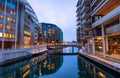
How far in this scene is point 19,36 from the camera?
190ft

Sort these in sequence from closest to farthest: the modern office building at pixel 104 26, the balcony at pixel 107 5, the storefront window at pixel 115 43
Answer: the balcony at pixel 107 5 < the modern office building at pixel 104 26 < the storefront window at pixel 115 43

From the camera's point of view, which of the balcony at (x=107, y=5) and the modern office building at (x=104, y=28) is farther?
the modern office building at (x=104, y=28)

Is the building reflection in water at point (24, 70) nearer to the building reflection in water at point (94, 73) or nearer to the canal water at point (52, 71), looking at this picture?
the canal water at point (52, 71)

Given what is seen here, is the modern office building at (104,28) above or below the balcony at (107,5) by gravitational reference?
below

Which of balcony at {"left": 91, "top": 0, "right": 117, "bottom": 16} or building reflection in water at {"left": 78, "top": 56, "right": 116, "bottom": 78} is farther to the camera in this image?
balcony at {"left": 91, "top": 0, "right": 117, "bottom": 16}

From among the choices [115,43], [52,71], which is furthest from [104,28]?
[52,71]

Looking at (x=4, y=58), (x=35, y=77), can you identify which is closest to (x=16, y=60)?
(x=4, y=58)

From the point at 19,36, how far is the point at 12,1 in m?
15.0

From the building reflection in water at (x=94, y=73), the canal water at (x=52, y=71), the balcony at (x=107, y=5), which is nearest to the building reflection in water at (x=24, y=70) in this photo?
the canal water at (x=52, y=71)

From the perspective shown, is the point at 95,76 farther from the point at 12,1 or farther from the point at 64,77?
the point at 12,1

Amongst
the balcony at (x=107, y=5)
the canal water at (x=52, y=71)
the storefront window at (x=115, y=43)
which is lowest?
the canal water at (x=52, y=71)

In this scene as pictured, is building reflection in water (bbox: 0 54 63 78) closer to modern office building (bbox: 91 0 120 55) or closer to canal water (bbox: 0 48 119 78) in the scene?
canal water (bbox: 0 48 119 78)

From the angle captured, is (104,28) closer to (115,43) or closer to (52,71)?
(115,43)

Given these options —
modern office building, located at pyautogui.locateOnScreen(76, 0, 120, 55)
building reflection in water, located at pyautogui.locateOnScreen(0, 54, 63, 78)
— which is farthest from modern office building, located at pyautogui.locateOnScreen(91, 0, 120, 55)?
building reflection in water, located at pyautogui.locateOnScreen(0, 54, 63, 78)
